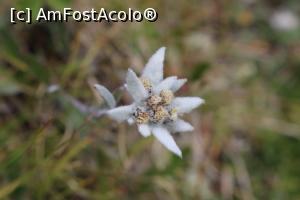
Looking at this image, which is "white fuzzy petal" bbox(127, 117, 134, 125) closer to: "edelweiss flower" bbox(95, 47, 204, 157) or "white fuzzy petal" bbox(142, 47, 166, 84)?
"edelweiss flower" bbox(95, 47, 204, 157)

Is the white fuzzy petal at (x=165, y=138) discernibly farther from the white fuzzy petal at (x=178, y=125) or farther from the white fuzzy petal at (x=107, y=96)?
the white fuzzy petal at (x=107, y=96)

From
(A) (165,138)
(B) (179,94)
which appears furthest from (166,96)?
(B) (179,94)

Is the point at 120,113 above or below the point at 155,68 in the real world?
below

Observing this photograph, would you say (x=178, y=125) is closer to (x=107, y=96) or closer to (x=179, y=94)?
(x=107, y=96)

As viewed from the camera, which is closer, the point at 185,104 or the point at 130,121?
the point at 130,121

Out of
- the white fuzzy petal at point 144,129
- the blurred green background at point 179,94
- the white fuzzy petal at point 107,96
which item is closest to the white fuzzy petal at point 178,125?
the white fuzzy petal at point 144,129
